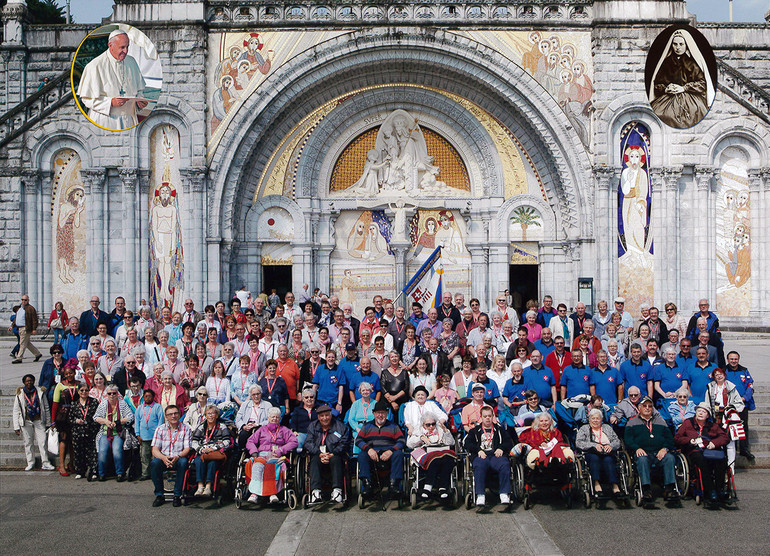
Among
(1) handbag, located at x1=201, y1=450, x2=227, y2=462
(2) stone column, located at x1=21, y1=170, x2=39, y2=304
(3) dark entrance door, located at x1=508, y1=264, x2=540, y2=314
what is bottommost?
(1) handbag, located at x1=201, y1=450, x2=227, y2=462

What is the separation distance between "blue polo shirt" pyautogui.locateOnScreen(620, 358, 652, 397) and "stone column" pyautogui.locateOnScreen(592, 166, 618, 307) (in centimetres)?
915

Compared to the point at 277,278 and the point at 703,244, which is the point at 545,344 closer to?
the point at 703,244

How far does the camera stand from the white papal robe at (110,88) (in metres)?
18.2

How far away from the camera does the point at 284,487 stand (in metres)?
9.47

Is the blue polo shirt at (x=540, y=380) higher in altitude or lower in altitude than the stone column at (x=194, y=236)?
lower

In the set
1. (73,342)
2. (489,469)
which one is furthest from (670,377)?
(73,342)

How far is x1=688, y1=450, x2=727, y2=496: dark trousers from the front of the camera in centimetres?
927

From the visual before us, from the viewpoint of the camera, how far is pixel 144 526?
867 cm

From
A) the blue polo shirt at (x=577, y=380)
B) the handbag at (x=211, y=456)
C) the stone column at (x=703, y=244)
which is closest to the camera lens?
the handbag at (x=211, y=456)

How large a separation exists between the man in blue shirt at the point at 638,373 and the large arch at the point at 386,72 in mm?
9777

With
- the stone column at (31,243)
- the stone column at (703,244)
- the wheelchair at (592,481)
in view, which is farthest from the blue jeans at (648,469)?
the stone column at (31,243)

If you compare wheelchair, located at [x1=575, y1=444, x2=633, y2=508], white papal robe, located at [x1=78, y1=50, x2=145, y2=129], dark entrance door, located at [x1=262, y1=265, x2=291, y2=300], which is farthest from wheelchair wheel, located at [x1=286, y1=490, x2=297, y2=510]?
dark entrance door, located at [x1=262, y1=265, x2=291, y2=300]

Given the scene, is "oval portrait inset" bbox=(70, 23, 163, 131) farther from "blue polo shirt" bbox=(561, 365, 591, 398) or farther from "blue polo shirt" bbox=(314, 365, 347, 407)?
"blue polo shirt" bbox=(561, 365, 591, 398)

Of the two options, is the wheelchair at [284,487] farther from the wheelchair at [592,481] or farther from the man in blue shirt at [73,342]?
the man in blue shirt at [73,342]
